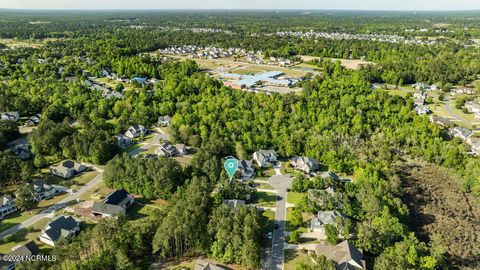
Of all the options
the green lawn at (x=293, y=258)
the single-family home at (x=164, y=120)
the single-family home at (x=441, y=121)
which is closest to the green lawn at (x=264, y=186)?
the green lawn at (x=293, y=258)

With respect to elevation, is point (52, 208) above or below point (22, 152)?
below

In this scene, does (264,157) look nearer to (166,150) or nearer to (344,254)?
(166,150)

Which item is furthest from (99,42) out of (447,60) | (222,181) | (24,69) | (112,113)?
(447,60)

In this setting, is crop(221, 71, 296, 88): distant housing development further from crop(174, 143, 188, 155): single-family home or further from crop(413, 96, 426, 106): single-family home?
crop(174, 143, 188, 155): single-family home

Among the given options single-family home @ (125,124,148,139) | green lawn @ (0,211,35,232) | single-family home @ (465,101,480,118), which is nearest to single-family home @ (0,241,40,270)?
green lawn @ (0,211,35,232)

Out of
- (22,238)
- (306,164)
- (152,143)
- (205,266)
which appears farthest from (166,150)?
(205,266)
